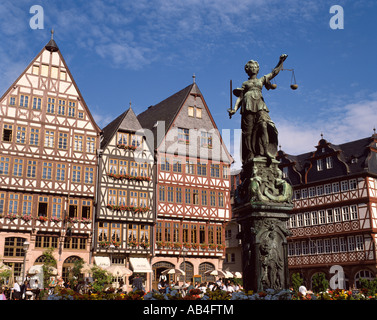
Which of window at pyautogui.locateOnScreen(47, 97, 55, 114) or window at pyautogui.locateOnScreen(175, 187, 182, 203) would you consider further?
window at pyautogui.locateOnScreen(175, 187, 182, 203)

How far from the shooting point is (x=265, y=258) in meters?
8.95

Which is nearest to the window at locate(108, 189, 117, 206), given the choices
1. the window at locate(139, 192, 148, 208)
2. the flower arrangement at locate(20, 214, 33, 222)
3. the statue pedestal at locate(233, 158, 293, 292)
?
the window at locate(139, 192, 148, 208)

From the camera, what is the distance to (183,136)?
40.7 metres

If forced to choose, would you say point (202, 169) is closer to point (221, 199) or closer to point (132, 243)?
point (221, 199)

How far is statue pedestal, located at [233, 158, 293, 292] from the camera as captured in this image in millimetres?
8906

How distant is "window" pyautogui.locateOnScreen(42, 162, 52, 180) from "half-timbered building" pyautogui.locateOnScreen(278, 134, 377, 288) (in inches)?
916

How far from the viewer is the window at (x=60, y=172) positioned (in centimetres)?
3481

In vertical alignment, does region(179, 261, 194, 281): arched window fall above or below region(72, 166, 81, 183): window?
below

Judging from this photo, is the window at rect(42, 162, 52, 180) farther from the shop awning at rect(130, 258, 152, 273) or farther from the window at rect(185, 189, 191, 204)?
the window at rect(185, 189, 191, 204)

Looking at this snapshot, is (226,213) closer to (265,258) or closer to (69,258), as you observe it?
(69,258)

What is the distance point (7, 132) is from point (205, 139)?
1596 centimetres
